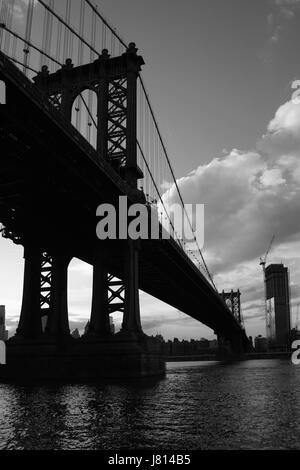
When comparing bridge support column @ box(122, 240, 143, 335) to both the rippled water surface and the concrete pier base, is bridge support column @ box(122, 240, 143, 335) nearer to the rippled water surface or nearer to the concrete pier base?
the concrete pier base

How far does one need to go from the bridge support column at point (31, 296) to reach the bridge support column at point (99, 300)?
16.9 feet

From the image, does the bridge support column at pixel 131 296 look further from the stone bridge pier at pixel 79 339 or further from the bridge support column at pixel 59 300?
the bridge support column at pixel 59 300

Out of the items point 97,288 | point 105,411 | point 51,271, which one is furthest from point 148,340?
point 105,411

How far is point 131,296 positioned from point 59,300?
7141 millimetres

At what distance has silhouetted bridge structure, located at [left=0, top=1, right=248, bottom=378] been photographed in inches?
1249

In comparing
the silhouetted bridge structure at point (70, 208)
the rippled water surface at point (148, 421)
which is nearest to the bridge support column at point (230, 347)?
the silhouetted bridge structure at point (70, 208)

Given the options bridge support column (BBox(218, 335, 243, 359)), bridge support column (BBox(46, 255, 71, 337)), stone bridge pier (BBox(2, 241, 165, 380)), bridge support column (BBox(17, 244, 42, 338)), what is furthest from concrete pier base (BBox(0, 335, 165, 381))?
bridge support column (BBox(218, 335, 243, 359))

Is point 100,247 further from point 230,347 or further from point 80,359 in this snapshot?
point 230,347

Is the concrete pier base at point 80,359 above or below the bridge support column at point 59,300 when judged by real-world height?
below

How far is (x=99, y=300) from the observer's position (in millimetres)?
42594

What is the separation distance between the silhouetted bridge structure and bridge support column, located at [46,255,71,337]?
9 cm

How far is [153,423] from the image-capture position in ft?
52.2

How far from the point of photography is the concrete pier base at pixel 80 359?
38250mm
